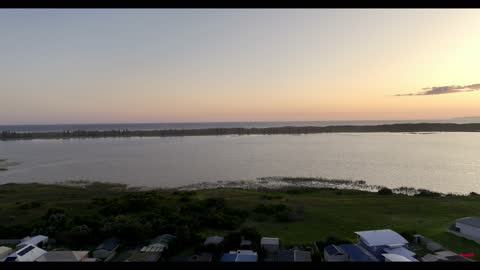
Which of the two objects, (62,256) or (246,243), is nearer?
(62,256)

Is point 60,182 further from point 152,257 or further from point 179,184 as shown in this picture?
point 152,257

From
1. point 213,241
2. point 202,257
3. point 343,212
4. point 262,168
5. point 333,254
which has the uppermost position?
point 333,254

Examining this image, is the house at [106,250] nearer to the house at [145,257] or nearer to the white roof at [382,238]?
the house at [145,257]

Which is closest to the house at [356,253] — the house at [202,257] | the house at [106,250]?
the house at [202,257]

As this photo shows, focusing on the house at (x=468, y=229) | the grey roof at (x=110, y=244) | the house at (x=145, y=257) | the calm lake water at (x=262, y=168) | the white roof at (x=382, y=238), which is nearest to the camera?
the house at (x=145, y=257)

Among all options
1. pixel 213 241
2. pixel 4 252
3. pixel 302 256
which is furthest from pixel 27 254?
pixel 302 256

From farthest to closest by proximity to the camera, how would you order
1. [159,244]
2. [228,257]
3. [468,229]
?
[468,229]
[159,244]
[228,257]

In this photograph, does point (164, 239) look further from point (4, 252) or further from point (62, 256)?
point (4, 252)
